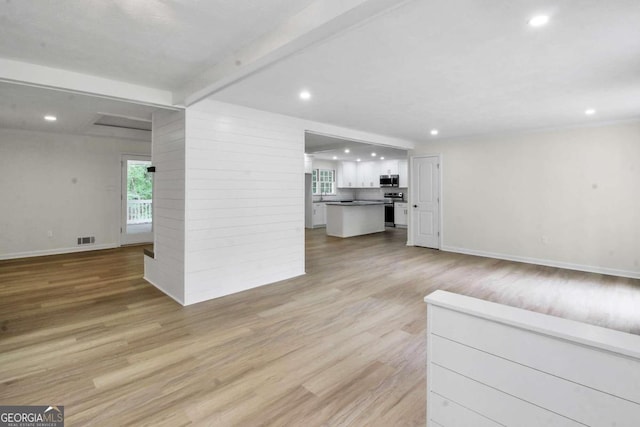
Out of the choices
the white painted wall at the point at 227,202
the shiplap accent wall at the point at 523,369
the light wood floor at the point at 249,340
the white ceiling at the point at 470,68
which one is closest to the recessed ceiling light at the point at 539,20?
the white ceiling at the point at 470,68

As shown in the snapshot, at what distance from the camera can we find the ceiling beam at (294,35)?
164 centimetres

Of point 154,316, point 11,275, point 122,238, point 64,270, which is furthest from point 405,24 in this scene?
point 122,238

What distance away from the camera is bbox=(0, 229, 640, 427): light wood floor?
6.35 ft

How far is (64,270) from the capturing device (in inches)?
201

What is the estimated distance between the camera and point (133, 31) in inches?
86.7

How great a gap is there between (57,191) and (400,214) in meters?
9.31

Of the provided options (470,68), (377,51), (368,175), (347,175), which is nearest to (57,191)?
(377,51)

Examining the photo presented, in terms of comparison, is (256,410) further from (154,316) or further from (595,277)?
(595,277)

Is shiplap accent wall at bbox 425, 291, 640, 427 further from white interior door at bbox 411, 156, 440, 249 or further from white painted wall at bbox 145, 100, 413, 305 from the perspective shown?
white interior door at bbox 411, 156, 440, 249

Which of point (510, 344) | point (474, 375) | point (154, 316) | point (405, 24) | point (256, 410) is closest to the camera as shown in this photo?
point (510, 344)

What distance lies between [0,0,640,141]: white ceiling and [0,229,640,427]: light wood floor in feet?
7.75

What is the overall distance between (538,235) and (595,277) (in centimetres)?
107

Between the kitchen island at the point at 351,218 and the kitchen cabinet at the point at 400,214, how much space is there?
1311 mm

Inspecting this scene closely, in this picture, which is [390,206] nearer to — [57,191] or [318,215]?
[318,215]
